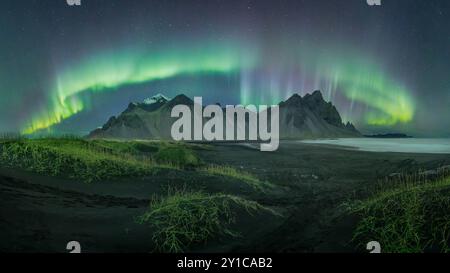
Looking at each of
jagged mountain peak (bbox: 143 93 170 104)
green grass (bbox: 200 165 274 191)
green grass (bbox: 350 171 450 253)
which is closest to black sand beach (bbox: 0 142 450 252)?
green grass (bbox: 200 165 274 191)

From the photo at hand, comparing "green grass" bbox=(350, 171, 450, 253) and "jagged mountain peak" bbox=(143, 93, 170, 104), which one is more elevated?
"jagged mountain peak" bbox=(143, 93, 170, 104)

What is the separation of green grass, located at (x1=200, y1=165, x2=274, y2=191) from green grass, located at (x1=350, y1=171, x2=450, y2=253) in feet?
3.10

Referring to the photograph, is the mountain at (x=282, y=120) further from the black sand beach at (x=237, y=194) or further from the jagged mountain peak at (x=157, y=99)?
the black sand beach at (x=237, y=194)

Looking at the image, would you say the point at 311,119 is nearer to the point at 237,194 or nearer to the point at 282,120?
the point at 282,120

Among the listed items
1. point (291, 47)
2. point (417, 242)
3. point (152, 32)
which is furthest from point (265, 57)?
point (417, 242)

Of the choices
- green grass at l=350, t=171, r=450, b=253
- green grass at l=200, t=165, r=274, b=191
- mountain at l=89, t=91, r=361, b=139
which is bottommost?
green grass at l=350, t=171, r=450, b=253

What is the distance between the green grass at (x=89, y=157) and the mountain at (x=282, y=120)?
0.40ft

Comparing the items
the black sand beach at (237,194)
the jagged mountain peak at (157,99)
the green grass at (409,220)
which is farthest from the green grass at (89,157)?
the green grass at (409,220)

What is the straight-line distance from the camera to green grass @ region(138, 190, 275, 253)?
3.79 meters

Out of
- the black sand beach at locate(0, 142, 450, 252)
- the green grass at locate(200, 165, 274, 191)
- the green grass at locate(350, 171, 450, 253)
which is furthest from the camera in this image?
the green grass at locate(200, 165, 274, 191)

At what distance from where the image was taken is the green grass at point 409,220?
3.70 metres

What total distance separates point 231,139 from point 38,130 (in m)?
2.11

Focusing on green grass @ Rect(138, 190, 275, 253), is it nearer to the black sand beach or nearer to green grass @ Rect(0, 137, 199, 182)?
the black sand beach

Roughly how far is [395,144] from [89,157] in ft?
10.7
